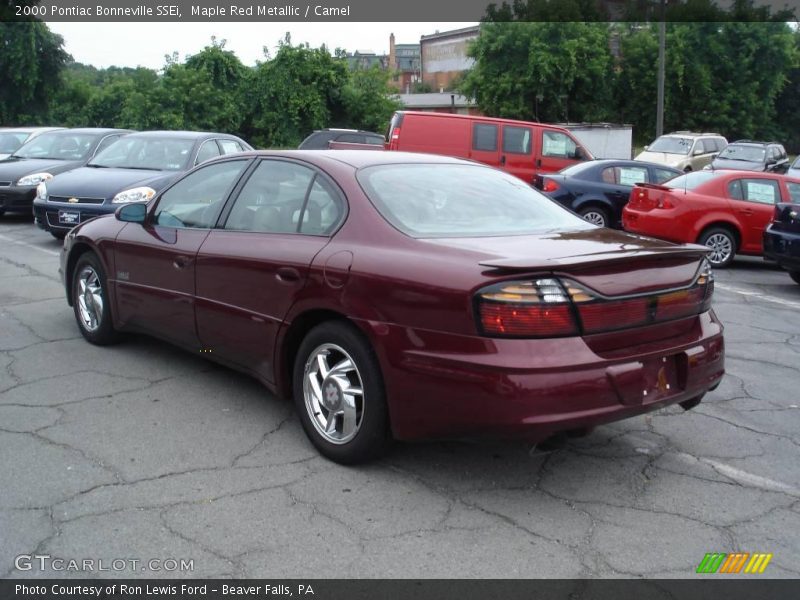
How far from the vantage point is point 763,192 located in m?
11.9

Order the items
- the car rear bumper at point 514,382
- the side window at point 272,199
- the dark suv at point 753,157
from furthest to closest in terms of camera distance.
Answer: the dark suv at point 753,157
the side window at point 272,199
the car rear bumper at point 514,382

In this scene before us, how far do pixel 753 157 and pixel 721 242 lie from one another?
1374 cm

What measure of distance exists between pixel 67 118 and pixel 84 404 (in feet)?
122

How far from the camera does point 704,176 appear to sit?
12.1 meters

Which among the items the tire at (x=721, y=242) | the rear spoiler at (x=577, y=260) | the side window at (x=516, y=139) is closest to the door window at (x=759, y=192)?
the tire at (x=721, y=242)

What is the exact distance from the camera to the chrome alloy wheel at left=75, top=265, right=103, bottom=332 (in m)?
6.21

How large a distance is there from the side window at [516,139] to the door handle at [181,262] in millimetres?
11883

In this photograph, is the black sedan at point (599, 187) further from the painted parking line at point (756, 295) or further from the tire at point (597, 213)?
the painted parking line at point (756, 295)

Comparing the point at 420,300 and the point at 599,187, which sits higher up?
the point at 420,300

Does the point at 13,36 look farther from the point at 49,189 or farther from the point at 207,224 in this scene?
the point at 207,224

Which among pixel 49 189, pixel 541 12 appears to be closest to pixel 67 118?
pixel 541 12

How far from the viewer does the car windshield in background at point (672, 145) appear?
84.1 feet

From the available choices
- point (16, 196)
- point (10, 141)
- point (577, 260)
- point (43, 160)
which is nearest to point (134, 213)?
point (577, 260)

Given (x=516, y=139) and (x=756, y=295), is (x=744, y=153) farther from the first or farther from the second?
(x=756, y=295)
